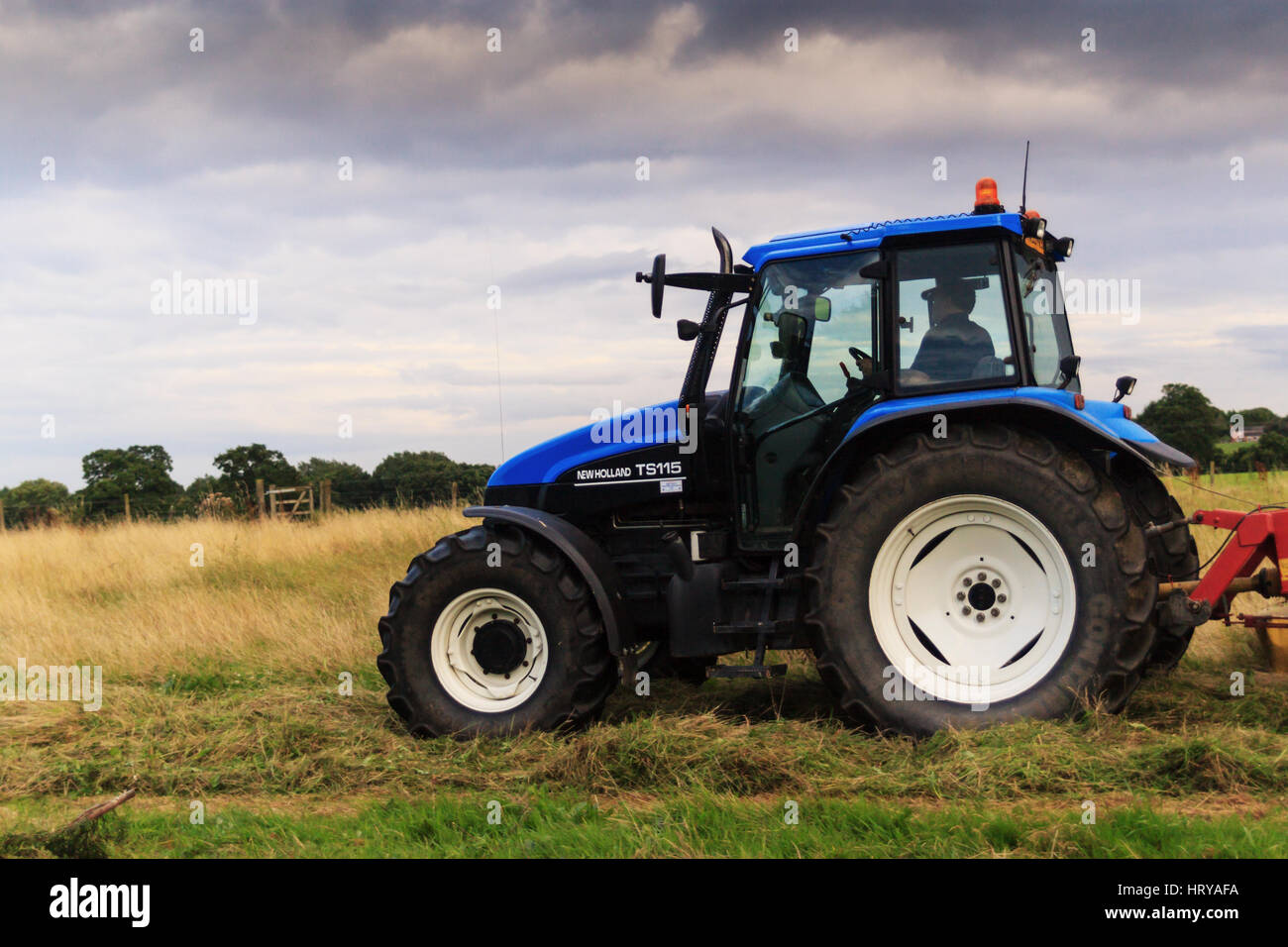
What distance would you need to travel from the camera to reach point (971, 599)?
5277 millimetres

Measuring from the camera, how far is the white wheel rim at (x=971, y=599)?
5117mm

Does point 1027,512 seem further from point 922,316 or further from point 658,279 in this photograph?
point 658,279

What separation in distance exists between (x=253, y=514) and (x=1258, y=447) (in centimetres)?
1575

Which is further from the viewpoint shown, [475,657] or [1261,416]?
[1261,416]

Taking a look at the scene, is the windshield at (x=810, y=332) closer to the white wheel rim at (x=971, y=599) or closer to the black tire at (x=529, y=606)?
the white wheel rim at (x=971, y=599)

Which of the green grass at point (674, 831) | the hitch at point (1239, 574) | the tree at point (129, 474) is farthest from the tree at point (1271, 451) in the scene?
the tree at point (129, 474)

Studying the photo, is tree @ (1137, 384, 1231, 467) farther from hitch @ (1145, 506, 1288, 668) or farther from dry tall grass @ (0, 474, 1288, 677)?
hitch @ (1145, 506, 1288, 668)

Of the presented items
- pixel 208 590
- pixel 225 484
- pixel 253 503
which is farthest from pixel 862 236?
pixel 225 484

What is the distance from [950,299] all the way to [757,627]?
6.43ft

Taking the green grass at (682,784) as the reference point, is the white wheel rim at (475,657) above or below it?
above

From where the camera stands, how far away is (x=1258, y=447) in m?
16.6

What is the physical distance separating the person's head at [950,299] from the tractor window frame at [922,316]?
9cm

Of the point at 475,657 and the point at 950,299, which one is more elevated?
the point at 950,299

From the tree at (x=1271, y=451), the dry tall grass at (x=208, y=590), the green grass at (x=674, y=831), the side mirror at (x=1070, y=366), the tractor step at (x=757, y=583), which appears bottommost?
the green grass at (x=674, y=831)
